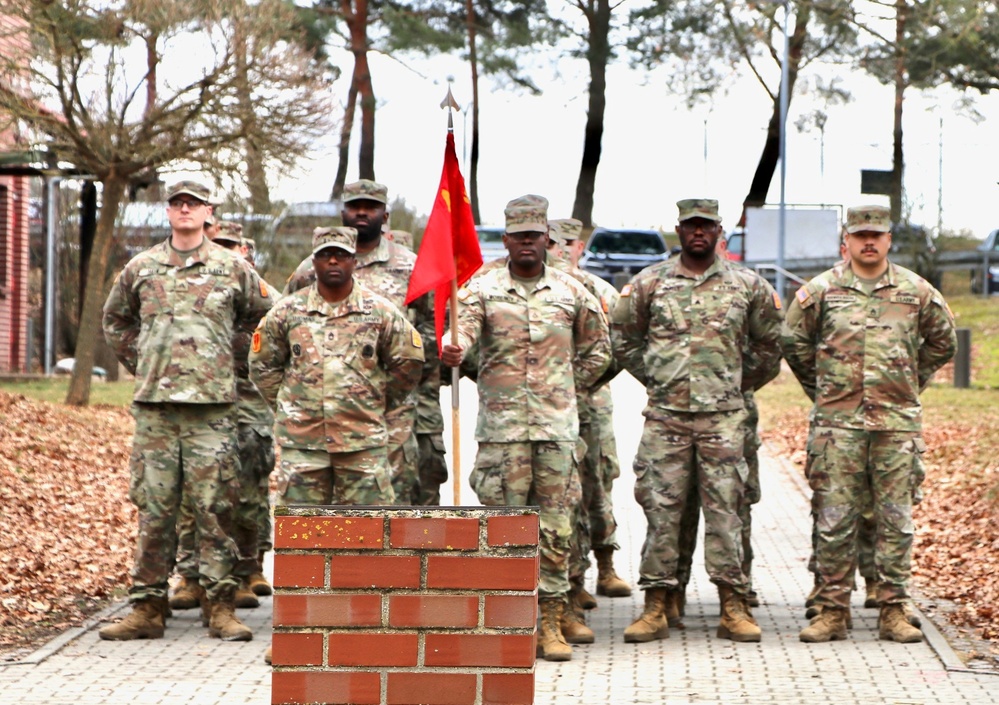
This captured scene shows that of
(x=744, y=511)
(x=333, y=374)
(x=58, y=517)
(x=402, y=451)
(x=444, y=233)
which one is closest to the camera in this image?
(x=444, y=233)

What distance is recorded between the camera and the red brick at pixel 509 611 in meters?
4.71

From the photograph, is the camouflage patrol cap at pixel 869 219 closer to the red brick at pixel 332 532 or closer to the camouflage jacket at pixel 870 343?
the camouflage jacket at pixel 870 343

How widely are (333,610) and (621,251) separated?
110 ft

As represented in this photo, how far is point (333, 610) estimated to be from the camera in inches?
185

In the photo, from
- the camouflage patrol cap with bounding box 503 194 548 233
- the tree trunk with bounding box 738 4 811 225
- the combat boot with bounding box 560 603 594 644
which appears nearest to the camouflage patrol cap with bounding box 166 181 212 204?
the camouflage patrol cap with bounding box 503 194 548 233

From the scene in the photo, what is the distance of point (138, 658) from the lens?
27.8 ft

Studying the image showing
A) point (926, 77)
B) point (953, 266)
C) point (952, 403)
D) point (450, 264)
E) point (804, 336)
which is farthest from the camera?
point (953, 266)

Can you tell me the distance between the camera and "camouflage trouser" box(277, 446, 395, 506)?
27.8ft

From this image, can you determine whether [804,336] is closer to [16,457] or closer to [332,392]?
[332,392]

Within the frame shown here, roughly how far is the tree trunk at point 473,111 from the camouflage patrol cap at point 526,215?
28.9 m

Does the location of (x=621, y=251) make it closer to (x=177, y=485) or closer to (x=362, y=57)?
(x=362, y=57)

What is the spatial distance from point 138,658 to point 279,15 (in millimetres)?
14276

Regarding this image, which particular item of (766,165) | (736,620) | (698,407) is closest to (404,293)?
(698,407)

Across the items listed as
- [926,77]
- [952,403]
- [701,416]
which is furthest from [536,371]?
[926,77]
